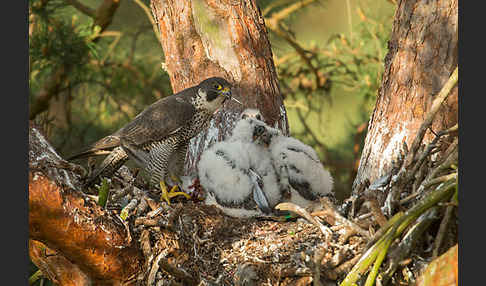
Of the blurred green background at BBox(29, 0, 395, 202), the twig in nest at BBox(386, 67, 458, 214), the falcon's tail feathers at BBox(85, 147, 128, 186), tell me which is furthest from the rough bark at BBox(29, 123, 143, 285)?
the blurred green background at BBox(29, 0, 395, 202)

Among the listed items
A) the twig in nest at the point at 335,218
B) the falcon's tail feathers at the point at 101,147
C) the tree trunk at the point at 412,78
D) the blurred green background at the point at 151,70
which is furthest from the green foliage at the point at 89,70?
the twig in nest at the point at 335,218

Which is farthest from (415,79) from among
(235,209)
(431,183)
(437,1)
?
(235,209)

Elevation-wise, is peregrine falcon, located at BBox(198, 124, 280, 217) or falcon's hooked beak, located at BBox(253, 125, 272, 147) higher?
falcon's hooked beak, located at BBox(253, 125, 272, 147)

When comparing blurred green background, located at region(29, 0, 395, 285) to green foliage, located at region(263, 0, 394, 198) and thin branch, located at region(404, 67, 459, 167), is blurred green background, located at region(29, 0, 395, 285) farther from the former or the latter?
thin branch, located at region(404, 67, 459, 167)

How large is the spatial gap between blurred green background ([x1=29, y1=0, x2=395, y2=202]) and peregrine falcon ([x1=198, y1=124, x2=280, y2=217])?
2118 mm

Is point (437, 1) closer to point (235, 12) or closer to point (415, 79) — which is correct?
point (415, 79)

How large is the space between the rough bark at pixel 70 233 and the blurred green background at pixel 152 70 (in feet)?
9.05

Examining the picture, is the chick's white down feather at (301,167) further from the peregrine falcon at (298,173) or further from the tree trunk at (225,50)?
the tree trunk at (225,50)

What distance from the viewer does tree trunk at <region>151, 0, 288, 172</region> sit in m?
3.54

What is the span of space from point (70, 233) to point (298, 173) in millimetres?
1511

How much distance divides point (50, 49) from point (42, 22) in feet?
0.89

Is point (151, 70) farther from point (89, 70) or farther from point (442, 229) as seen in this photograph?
point (442, 229)

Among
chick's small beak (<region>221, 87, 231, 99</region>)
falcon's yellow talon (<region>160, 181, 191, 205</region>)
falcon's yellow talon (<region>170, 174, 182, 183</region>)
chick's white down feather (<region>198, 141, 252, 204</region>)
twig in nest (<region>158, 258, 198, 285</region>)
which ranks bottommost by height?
twig in nest (<region>158, 258, 198, 285</region>)

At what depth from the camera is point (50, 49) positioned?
4949 millimetres
